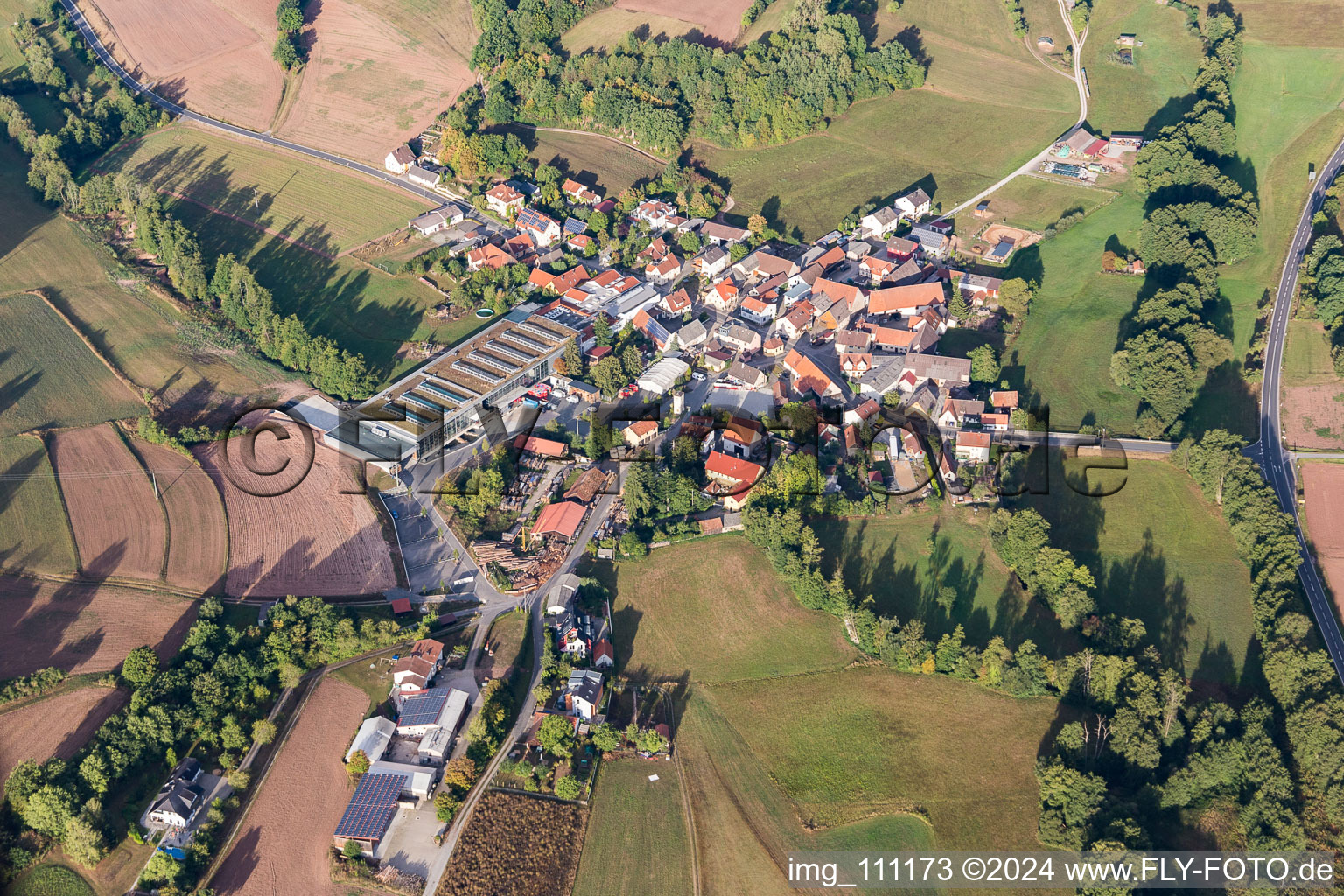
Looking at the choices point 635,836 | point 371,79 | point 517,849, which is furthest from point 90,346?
point 635,836

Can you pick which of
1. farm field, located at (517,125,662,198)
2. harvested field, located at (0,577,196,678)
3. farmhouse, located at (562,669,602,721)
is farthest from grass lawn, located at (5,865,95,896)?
farm field, located at (517,125,662,198)

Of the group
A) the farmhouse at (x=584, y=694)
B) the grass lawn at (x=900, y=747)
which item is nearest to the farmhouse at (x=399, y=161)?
the farmhouse at (x=584, y=694)

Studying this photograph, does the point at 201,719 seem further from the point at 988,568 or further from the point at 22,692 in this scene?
the point at 988,568

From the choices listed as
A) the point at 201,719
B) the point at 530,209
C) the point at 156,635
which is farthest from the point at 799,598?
the point at 530,209

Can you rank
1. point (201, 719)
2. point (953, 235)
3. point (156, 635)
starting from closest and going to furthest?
point (201, 719), point (156, 635), point (953, 235)

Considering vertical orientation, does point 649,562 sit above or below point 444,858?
above

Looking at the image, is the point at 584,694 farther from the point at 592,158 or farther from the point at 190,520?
the point at 592,158
